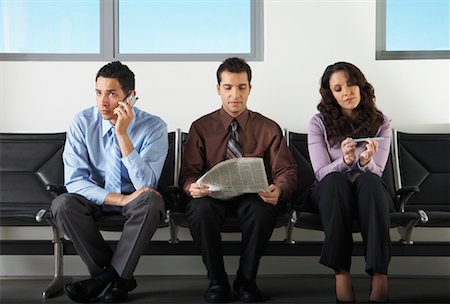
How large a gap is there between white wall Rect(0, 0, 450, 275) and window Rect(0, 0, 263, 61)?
0.50ft

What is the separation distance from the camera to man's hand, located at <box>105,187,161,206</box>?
2938 mm

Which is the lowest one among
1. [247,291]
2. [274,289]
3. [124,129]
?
[274,289]

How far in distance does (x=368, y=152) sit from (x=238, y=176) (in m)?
0.67

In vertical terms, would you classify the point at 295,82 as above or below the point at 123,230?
above

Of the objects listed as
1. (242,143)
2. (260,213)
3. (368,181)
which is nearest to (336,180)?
(368,181)

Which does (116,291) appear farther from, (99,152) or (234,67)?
(234,67)

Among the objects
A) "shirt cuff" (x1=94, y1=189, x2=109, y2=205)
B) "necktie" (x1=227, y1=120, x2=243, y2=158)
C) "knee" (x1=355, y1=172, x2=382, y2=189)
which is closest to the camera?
"knee" (x1=355, y1=172, x2=382, y2=189)

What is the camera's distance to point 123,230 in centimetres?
287

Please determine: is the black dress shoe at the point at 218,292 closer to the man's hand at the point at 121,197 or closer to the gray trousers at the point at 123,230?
the gray trousers at the point at 123,230

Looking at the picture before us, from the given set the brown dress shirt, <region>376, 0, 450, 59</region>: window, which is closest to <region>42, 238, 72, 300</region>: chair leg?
the brown dress shirt

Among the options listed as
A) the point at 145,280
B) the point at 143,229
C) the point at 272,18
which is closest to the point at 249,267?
the point at 143,229

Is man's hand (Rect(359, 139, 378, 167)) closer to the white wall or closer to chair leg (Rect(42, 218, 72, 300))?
the white wall

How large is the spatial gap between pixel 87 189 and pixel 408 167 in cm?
181

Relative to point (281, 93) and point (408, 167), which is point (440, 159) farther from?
point (281, 93)
